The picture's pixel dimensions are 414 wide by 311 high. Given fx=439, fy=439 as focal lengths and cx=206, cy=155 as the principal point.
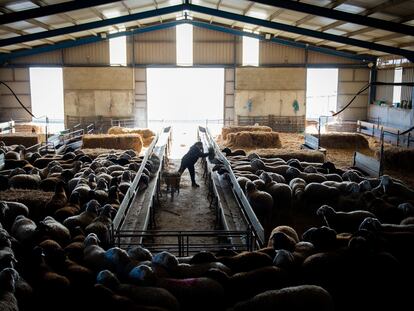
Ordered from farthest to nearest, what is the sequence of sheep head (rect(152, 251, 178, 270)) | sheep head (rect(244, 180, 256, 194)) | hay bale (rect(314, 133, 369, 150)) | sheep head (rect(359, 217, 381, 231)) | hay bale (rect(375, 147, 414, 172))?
1. hay bale (rect(314, 133, 369, 150))
2. hay bale (rect(375, 147, 414, 172))
3. sheep head (rect(244, 180, 256, 194))
4. sheep head (rect(359, 217, 381, 231))
5. sheep head (rect(152, 251, 178, 270))

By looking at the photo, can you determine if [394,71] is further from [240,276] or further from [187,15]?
[240,276]

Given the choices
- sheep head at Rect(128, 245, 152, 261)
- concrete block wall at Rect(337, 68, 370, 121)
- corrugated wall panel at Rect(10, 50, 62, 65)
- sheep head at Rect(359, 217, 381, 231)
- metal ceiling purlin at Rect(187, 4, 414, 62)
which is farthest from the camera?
concrete block wall at Rect(337, 68, 370, 121)

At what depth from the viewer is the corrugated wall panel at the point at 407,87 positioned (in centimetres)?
2575

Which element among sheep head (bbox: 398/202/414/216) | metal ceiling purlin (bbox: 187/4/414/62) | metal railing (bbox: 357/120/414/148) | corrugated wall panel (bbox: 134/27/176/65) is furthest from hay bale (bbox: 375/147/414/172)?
corrugated wall panel (bbox: 134/27/176/65)

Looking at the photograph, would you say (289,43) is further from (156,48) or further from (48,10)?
(48,10)

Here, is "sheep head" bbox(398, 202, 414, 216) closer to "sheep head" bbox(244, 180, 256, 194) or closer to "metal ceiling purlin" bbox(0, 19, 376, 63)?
"sheep head" bbox(244, 180, 256, 194)

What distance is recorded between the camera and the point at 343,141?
21656 millimetres

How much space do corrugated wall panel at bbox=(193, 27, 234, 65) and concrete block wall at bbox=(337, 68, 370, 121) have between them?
818 centimetres

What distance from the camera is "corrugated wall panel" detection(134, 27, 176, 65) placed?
30047 millimetres

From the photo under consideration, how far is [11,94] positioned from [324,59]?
21969 mm

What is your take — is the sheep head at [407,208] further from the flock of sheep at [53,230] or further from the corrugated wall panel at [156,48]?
the corrugated wall panel at [156,48]

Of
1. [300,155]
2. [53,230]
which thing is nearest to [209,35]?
[300,155]

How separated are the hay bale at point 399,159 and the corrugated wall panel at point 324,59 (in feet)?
52.7

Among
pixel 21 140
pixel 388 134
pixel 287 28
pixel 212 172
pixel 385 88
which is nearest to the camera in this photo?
pixel 212 172
